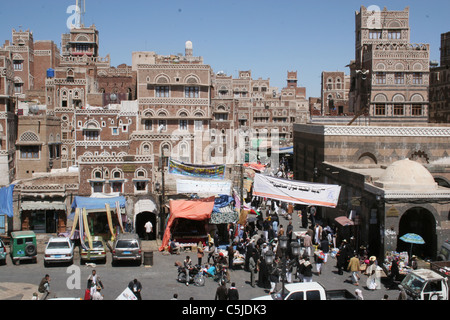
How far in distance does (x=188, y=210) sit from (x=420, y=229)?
11180 mm

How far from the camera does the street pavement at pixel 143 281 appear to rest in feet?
59.5

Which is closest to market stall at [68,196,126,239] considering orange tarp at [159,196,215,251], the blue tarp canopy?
the blue tarp canopy

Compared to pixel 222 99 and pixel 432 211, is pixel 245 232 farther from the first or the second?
pixel 222 99

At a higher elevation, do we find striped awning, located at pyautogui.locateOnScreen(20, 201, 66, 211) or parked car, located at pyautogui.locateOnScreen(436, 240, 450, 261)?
striped awning, located at pyautogui.locateOnScreen(20, 201, 66, 211)

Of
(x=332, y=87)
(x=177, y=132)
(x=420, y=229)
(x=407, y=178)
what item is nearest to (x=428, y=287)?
(x=407, y=178)

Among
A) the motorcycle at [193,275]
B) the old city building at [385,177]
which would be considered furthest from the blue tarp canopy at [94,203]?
the old city building at [385,177]

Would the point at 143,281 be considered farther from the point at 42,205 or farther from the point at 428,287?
the point at 42,205

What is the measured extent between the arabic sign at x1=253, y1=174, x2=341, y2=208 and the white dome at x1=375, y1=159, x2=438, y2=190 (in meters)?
2.20

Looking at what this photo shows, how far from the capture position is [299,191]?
77.6 ft

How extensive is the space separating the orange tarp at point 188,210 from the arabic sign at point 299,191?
2944 millimetres

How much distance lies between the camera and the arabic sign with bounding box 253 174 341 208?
23.4 m

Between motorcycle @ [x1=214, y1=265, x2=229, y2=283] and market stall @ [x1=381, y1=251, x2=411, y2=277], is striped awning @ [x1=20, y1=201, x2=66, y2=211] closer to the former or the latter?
motorcycle @ [x1=214, y1=265, x2=229, y2=283]

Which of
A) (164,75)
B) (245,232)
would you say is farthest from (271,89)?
(245,232)
